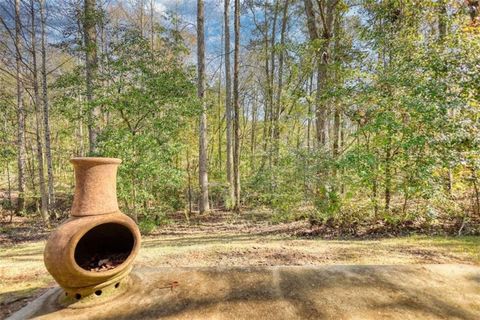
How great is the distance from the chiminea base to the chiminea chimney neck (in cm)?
54

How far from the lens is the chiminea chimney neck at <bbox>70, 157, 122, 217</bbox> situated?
2.31 metres

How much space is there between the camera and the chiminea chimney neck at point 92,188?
2312mm

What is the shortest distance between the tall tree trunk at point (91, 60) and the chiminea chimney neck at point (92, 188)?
5.45 m

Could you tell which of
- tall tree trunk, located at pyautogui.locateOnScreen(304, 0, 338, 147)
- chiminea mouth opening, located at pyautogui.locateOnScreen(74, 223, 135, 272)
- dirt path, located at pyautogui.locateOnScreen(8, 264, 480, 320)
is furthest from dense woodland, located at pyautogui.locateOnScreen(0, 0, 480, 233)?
chiminea mouth opening, located at pyautogui.locateOnScreen(74, 223, 135, 272)

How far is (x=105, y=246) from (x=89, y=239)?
0.18 m

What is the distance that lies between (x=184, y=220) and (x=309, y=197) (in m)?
5.33

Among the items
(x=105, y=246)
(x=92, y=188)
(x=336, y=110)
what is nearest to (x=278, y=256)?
(x=105, y=246)

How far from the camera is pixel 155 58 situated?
784 centimetres

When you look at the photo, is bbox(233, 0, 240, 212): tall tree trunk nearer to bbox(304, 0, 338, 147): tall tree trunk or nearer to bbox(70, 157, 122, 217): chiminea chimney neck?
bbox(304, 0, 338, 147): tall tree trunk

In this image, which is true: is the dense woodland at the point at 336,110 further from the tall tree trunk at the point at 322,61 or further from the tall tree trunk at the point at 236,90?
the tall tree trunk at the point at 236,90

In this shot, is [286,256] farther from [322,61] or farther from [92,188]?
[322,61]

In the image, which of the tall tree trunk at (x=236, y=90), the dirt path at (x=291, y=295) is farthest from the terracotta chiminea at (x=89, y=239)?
the tall tree trunk at (x=236, y=90)

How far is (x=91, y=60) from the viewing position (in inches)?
311

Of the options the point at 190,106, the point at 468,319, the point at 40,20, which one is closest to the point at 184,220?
the point at 190,106
